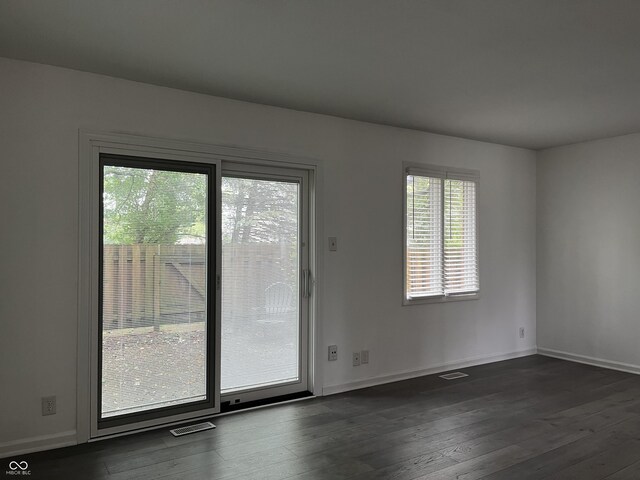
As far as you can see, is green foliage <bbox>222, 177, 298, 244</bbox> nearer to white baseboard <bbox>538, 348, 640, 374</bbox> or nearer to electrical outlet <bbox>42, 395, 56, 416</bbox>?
electrical outlet <bbox>42, 395, 56, 416</bbox>

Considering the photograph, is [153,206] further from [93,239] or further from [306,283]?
[306,283]

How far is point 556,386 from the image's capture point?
462cm

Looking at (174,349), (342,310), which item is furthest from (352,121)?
(174,349)

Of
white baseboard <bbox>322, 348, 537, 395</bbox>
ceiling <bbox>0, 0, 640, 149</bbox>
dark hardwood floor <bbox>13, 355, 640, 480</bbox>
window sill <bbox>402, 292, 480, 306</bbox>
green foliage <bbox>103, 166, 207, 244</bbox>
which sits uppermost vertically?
ceiling <bbox>0, 0, 640, 149</bbox>

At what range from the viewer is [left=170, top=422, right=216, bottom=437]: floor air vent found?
11.2ft

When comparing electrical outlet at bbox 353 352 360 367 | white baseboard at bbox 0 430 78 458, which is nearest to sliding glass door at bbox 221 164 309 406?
electrical outlet at bbox 353 352 360 367

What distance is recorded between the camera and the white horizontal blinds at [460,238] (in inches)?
205

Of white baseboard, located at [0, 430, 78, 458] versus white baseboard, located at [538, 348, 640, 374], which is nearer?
white baseboard, located at [0, 430, 78, 458]

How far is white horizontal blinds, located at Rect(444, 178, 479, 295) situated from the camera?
→ 17.1 feet

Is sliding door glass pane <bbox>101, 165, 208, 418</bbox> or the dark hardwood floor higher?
sliding door glass pane <bbox>101, 165, 208, 418</bbox>

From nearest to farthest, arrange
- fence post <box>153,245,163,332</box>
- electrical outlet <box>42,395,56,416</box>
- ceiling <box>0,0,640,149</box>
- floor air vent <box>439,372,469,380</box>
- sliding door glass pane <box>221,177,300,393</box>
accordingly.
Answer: ceiling <box>0,0,640,149</box> < electrical outlet <box>42,395,56,416</box> < fence post <box>153,245,163,332</box> < sliding door glass pane <box>221,177,300,393</box> < floor air vent <box>439,372,469,380</box>

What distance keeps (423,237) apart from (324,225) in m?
1.26

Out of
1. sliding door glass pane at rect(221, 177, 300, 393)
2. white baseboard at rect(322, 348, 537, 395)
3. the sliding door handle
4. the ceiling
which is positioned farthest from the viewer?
white baseboard at rect(322, 348, 537, 395)

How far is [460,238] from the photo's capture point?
5328 mm
